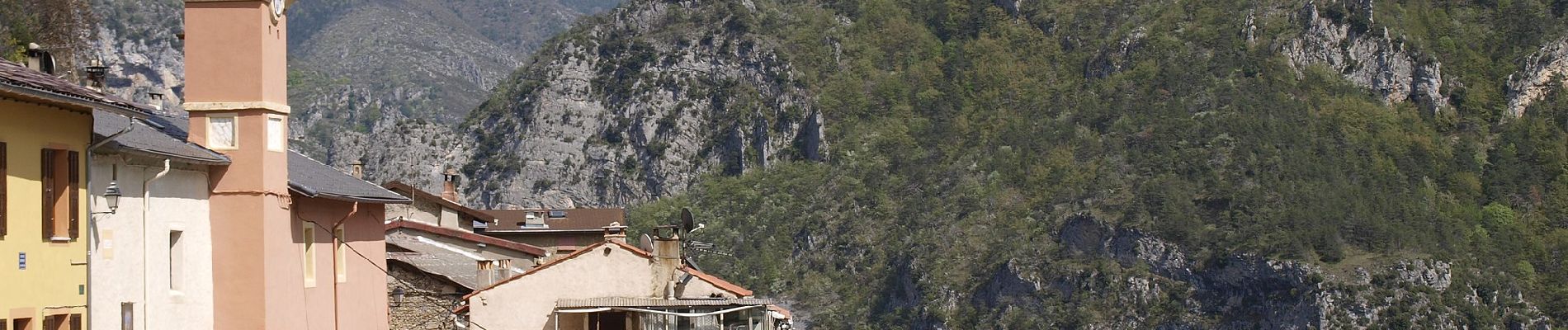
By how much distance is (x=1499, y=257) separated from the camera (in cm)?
18638

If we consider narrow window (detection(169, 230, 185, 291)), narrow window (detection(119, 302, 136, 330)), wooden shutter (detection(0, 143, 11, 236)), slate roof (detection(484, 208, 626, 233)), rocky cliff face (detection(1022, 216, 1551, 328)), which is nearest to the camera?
wooden shutter (detection(0, 143, 11, 236))

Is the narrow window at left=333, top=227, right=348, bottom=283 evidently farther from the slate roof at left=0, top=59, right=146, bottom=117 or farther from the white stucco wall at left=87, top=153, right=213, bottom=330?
the slate roof at left=0, top=59, right=146, bottom=117

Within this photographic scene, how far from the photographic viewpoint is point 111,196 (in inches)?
1072

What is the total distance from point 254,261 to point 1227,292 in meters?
156

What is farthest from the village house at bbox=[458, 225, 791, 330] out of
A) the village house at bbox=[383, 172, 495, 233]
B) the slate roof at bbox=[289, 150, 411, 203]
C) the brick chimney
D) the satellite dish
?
the village house at bbox=[383, 172, 495, 233]

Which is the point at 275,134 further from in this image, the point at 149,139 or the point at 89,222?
the point at 89,222

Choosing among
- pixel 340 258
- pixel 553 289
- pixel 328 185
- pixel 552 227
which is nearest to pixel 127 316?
pixel 328 185

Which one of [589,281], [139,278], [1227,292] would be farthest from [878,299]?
[139,278]

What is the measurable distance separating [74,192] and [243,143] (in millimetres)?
4511

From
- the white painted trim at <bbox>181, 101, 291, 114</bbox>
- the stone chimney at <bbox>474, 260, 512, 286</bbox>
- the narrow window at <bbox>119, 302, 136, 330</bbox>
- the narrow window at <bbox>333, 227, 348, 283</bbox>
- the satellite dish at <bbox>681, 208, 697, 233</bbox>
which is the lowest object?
the narrow window at <bbox>119, 302, 136, 330</bbox>

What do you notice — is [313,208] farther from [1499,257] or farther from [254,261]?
[1499,257]

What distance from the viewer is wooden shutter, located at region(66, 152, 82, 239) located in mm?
26516

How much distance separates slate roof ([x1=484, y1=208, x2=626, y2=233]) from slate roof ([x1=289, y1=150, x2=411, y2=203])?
131ft

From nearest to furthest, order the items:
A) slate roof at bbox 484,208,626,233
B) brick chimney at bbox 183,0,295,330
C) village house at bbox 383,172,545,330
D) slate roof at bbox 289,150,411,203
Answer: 1. brick chimney at bbox 183,0,295,330
2. slate roof at bbox 289,150,411,203
3. village house at bbox 383,172,545,330
4. slate roof at bbox 484,208,626,233
